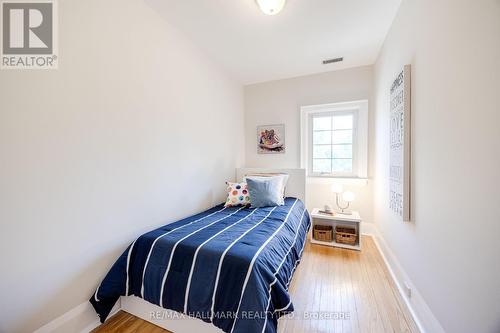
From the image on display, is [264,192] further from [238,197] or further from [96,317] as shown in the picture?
[96,317]

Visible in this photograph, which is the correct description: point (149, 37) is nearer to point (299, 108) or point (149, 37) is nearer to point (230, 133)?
point (230, 133)

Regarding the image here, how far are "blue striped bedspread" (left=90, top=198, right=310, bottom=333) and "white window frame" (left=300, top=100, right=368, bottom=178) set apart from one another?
5.80ft

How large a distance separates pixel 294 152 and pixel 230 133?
1.09 m

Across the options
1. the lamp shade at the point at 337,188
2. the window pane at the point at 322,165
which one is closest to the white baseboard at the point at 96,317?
the lamp shade at the point at 337,188

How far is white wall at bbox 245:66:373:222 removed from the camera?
9.55 ft

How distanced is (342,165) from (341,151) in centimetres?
22

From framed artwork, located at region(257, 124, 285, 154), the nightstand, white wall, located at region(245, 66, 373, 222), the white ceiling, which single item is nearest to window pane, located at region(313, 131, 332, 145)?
white wall, located at region(245, 66, 373, 222)

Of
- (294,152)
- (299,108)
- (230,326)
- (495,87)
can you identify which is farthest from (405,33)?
(230,326)

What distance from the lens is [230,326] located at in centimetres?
112

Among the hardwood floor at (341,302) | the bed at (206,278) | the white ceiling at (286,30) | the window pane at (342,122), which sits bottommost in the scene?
the hardwood floor at (341,302)

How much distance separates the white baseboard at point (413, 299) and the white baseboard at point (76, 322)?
216 cm

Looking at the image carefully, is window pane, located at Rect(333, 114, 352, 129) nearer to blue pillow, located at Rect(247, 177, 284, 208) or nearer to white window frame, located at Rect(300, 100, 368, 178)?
white window frame, located at Rect(300, 100, 368, 178)

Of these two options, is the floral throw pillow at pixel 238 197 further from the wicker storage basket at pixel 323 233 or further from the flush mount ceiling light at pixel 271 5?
the flush mount ceiling light at pixel 271 5

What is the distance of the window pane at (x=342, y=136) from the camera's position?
303cm
